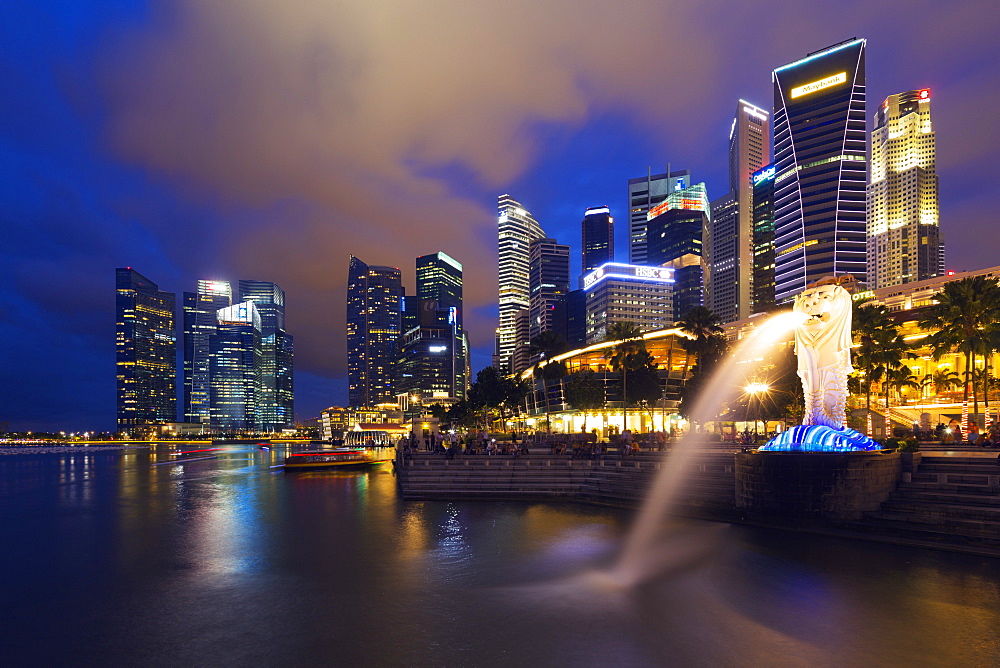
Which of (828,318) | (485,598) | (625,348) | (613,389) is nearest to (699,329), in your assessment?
(625,348)

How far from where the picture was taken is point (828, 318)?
1160 inches

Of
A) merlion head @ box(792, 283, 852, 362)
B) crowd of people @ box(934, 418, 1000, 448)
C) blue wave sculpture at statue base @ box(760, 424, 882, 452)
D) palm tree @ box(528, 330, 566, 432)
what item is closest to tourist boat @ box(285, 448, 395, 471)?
palm tree @ box(528, 330, 566, 432)

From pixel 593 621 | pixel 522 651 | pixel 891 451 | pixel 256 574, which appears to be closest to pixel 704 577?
pixel 593 621

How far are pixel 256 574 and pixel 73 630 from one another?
242 inches

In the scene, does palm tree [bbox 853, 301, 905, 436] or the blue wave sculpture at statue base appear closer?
the blue wave sculpture at statue base

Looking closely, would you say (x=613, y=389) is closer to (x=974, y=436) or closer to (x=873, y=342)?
(x=873, y=342)

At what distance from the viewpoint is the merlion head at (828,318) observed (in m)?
29.3

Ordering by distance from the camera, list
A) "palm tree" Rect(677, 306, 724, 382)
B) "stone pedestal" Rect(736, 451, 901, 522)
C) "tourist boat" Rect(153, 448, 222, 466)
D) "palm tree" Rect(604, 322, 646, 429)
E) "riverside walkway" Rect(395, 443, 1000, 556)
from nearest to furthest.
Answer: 1. "riverside walkway" Rect(395, 443, 1000, 556)
2. "stone pedestal" Rect(736, 451, 901, 522)
3. "palm tree" Rect(677, 306, 724, 382)
4. "palm tree" Rect(604, 322, 646, 429)
5. "tourist boat" Rect(153, 448, 222, 466)

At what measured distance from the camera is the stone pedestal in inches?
961

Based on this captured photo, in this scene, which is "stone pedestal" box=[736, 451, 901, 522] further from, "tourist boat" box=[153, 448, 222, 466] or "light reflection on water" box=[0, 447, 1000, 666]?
"tourist boat" box=[153, 448, 222, 466]

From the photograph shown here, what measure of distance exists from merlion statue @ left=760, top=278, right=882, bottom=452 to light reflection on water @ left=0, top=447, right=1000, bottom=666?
697 cm

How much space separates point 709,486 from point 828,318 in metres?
11.0

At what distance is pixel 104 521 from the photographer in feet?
118

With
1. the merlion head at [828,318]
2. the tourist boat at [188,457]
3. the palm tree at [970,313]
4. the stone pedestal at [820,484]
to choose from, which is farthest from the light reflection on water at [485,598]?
the tourist boat at [188,457]
